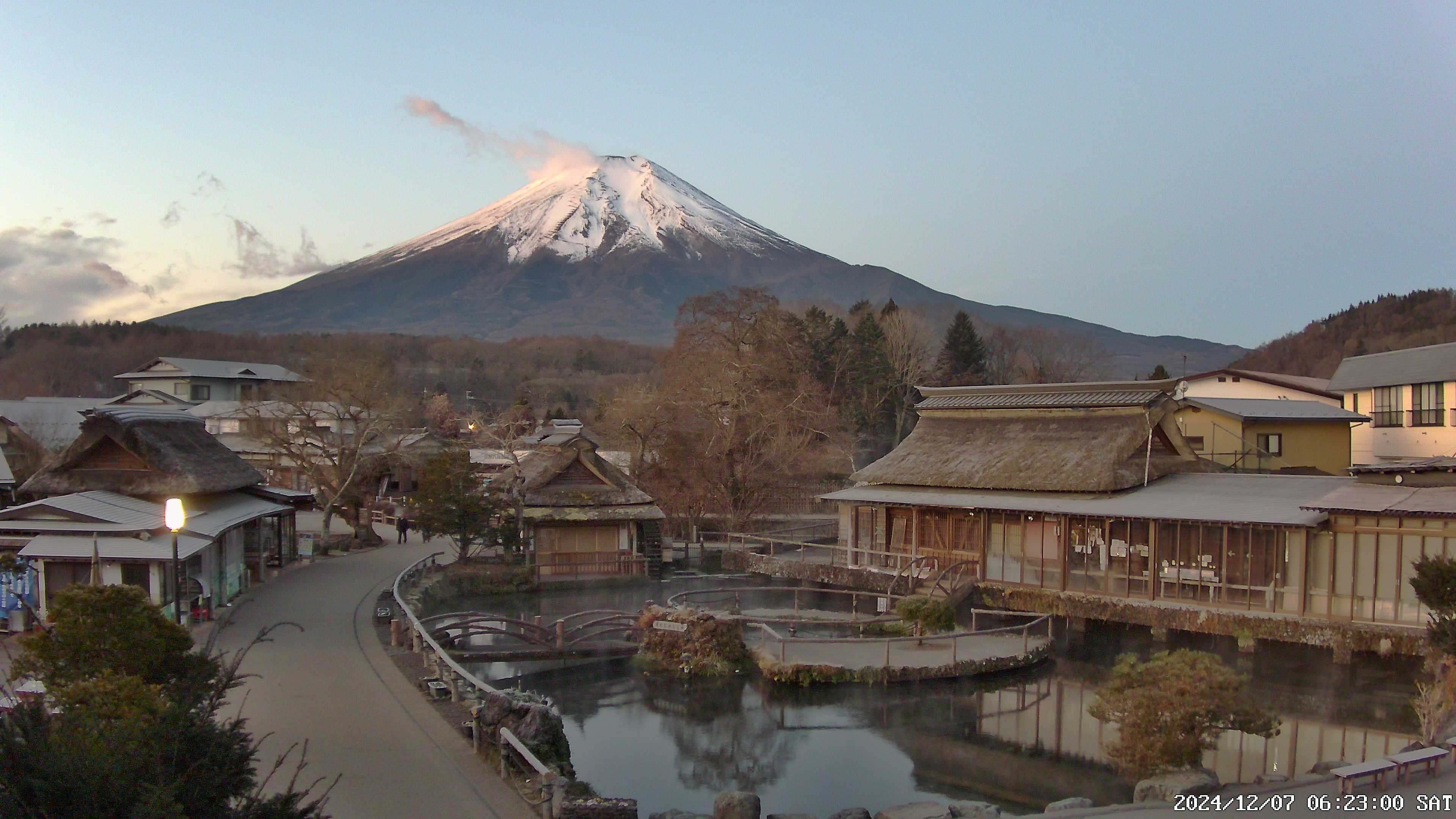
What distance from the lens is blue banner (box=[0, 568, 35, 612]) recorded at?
15414 millimetres

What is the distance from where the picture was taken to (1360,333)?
6244 cm

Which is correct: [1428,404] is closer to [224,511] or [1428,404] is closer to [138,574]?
[224,511]

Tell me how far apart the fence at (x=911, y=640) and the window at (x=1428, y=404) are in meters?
20.6

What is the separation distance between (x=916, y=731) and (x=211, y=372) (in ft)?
214

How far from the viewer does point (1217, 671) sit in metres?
10.5

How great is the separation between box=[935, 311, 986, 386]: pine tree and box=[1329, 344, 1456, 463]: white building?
1844cm

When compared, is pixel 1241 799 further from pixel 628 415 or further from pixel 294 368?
pixel 294 368

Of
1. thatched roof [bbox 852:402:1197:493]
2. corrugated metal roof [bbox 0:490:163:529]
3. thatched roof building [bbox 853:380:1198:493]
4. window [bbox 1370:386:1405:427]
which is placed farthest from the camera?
window [bbox 1370:386:1405:427]

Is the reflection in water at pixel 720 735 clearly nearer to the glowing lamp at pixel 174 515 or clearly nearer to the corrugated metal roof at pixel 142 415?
the glowing lamp at pixel 174 515

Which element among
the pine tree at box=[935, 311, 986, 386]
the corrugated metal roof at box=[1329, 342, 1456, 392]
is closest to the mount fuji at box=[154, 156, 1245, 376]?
the pine tree at box=[935, 311, 986, 386]

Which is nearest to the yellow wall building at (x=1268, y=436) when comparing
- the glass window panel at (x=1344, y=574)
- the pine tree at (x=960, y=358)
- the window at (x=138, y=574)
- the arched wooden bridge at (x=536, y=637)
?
the glass window panel at (x=1344, y=574)

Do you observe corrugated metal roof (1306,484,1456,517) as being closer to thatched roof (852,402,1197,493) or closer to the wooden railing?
thatched roof (852,402,1197,493)

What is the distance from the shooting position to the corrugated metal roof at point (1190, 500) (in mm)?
18234

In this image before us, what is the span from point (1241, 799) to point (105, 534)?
1731cm
